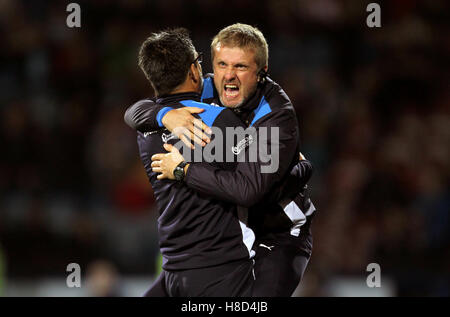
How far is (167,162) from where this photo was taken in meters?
3.34

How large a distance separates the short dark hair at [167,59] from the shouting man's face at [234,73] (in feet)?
0.52

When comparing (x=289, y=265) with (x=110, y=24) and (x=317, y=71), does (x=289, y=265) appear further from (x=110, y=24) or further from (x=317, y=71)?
(x=110, y=24)

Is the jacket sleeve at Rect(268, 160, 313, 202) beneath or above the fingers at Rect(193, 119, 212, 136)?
beneath

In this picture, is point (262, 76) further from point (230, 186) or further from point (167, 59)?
point (230, 186)

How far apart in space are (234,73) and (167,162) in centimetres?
57

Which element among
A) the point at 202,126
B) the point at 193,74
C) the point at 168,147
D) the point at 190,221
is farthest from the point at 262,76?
the point at 190,221

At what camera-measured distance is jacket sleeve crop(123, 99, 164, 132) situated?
347cm

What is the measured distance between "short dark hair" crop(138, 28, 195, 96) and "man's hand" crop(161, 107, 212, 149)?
0.57 feet

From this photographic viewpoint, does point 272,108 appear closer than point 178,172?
No

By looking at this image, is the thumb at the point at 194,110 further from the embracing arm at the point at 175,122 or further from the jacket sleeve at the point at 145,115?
the jacket sleeve at the point at 145,115

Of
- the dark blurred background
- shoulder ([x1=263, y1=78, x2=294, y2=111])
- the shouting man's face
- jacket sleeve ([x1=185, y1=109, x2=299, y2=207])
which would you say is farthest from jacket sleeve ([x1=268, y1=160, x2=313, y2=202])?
the dark blurred background

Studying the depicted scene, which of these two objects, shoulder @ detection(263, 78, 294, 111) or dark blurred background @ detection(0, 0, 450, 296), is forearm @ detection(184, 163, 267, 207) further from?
dark blurred background @ detection(0, 0, 450, 296)

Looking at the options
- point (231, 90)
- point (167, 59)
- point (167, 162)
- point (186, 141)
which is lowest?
point (167, 162)

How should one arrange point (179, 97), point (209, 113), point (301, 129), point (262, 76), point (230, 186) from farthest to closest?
point (301, 129) < point (262, 76) < point (179, 97) < point (209, 113) < point (230, 186)
